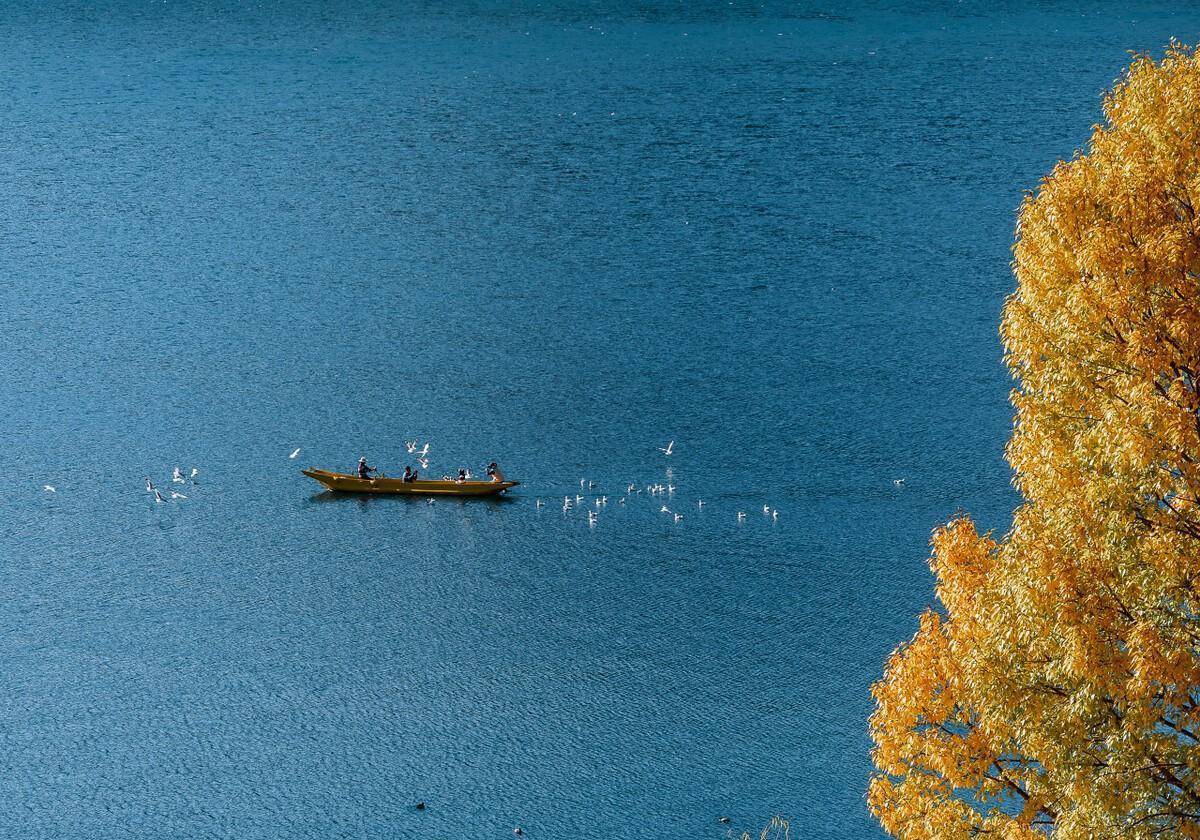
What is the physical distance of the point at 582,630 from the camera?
44812 mm

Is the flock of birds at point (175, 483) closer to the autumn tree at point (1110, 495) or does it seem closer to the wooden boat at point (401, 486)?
the wooden boat at point (401, 486)

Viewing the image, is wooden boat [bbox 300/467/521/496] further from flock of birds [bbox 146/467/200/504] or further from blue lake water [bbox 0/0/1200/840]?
flock of birds [bbox 146/467/200/504]

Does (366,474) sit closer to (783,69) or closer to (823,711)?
(823,711)

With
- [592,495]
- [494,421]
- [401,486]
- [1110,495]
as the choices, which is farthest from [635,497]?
[1110,495]

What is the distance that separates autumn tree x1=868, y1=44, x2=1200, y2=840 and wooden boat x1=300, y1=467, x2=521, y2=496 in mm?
34298

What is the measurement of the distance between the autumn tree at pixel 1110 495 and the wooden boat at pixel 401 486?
34298 millimetres

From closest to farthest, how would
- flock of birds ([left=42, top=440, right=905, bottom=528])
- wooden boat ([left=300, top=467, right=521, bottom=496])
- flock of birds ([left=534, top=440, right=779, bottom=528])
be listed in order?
flock of birds ([left=534, top=440, right=779, bottom=528]) < flock of birds ([left=42, top=440, right=905, bottom=528]) < wooden boat ([left=300, top=467, right=521, bottom=496])

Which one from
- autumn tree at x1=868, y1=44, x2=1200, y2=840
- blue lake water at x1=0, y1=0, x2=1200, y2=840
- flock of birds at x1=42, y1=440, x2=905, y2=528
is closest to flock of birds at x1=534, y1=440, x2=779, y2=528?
flock of birds at x1=42, y1=440, x2=905, y2=528

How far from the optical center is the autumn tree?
17.9 metres

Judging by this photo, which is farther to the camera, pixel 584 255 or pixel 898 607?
pixel 584 255

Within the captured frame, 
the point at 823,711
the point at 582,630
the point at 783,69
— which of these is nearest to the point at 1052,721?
the point at 823,711

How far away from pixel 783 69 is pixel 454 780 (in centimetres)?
8530

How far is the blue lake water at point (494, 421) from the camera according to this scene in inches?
1532

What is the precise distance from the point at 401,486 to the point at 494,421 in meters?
6.26
